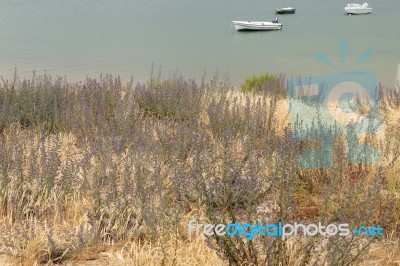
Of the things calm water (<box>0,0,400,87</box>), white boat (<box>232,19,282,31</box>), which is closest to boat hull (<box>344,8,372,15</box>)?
calm water (<box>0,0,400,87</box>)

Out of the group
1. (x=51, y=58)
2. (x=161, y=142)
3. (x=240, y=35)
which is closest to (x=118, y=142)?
(x=161, y=142)

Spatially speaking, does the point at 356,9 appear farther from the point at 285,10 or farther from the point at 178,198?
the point at 178,198

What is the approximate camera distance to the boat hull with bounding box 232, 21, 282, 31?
36.6m

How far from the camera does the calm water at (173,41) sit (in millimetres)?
19719

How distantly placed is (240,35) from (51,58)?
51.8 feet

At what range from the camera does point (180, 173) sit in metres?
3.50

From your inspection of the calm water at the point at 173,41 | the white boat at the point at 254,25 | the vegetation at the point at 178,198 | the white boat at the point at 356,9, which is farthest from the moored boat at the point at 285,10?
the vegetation at the point at 178,198

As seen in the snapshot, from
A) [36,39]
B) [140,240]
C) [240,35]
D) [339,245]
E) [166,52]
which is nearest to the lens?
[339,245]

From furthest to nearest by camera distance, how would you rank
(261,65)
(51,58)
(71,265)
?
(51,58) < (261,65) < (71,265)

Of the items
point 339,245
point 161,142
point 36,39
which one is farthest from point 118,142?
point 36,39

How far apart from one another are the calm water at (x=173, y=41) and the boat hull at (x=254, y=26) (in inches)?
25.2

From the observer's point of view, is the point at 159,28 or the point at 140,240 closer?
the point at 140,240

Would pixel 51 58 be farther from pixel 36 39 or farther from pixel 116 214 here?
pixel 116 214

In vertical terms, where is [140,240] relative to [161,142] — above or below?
below
